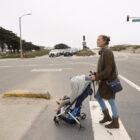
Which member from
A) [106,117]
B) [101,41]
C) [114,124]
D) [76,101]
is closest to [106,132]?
[114,124]

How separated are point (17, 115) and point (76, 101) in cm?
161

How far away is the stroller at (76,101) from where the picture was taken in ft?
9.73

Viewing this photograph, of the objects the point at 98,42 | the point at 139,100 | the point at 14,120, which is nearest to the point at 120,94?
the point at 139,100

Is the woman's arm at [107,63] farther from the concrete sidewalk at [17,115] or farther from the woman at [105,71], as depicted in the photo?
the concrete sidewalk at [17,115]

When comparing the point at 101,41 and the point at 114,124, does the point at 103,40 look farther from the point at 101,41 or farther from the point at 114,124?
the point at 114,124

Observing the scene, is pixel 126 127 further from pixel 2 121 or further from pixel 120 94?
pixel 2 121

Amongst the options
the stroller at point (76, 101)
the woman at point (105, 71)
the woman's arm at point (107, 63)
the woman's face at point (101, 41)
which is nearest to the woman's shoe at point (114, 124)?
the woman at point (105, 71)

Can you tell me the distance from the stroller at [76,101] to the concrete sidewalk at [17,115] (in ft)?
2.29

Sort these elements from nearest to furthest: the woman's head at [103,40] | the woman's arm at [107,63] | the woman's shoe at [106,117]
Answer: the woman's arm at [107,63] < the woman's head at [103,40] < the woman's shoe at [106,117]

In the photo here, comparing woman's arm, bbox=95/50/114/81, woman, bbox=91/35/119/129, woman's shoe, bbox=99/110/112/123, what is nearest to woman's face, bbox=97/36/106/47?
woman, bbox=91/35/119/129

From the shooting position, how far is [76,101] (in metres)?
3.13

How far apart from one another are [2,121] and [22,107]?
0.79 meters

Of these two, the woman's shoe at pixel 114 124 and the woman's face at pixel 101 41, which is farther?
the woman's shoe at pixel 114 124

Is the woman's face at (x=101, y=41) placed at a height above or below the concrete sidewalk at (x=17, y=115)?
above
